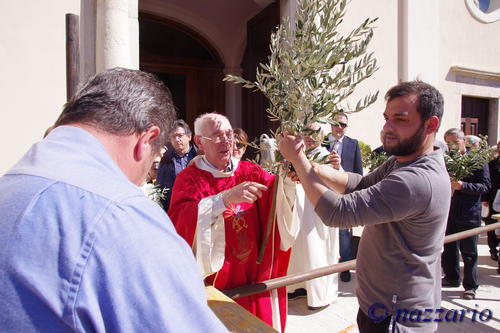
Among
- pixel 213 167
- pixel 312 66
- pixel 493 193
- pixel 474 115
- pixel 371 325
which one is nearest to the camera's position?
pixel 312 66

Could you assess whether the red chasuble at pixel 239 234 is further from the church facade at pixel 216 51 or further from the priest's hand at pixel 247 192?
the church facade at pixel 216 51

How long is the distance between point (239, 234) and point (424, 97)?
1.42m

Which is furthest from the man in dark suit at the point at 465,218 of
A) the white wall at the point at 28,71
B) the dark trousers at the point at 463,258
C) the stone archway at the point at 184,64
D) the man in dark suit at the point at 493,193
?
the stone archway at the point at 184,64

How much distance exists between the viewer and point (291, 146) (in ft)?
6.06

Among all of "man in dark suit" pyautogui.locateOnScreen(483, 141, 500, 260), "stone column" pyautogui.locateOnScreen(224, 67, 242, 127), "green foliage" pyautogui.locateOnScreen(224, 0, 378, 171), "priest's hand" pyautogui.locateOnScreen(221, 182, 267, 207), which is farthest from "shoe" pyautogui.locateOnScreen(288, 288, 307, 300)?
"stone column" pyautogui.locateOnScreen(224, 67, 242, 127)

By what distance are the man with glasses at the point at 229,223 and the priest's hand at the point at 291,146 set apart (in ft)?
1.51

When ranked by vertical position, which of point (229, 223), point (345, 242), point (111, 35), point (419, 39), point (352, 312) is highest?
point (419, 39)

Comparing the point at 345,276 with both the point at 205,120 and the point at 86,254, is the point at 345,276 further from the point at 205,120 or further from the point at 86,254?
the point at 86,254

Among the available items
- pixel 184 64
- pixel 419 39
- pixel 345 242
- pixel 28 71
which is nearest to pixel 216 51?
pixel 184 64

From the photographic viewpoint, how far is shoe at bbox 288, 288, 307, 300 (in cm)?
453

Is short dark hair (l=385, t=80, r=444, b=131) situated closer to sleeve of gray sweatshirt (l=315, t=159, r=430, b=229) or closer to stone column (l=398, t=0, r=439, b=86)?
sleeve of gray sweatshirt (l=315, t=159, r=430, b=229)

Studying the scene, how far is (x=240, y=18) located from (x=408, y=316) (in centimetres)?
873

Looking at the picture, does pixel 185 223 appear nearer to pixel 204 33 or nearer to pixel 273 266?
pixel 273 266

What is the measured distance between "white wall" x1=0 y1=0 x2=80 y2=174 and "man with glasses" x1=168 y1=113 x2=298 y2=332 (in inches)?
122
